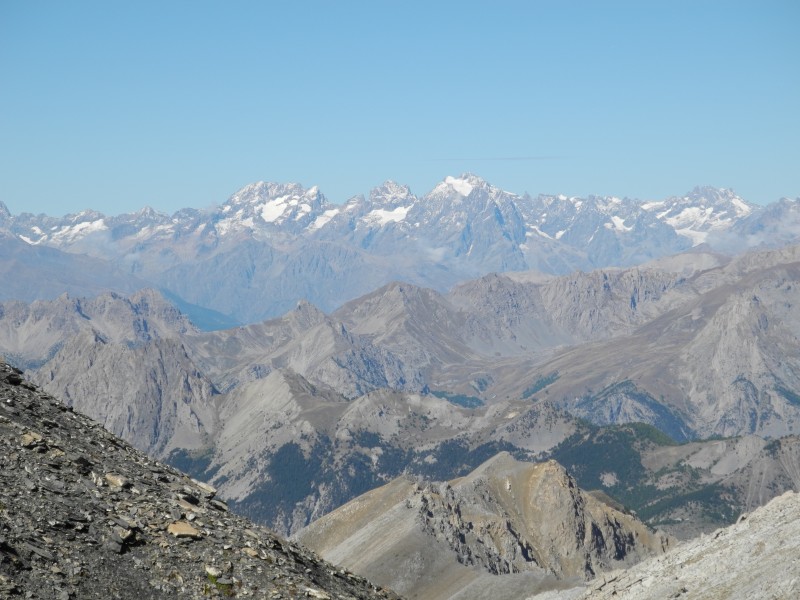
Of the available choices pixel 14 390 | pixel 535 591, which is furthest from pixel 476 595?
pixel 14 390

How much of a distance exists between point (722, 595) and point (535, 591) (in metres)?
94.2

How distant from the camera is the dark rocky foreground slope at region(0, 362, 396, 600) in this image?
164ft

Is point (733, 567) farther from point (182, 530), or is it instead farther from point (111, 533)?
point (111, 533)

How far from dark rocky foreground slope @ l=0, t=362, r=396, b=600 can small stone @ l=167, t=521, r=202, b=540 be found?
5 centimetres

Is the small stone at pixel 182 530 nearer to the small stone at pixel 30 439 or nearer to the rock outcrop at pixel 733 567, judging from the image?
the small stone at pixel 30 439

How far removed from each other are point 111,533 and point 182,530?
398cm

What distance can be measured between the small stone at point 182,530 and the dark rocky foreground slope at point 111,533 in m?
0.05

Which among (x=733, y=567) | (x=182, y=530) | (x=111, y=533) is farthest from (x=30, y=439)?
(x=733, y=567)

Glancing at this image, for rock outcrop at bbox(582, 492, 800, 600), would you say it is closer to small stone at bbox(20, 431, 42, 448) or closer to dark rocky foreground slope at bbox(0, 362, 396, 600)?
dark rocky foreground slope at bbox(0, 362, 396, 600)

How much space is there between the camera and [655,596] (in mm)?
→ 75812

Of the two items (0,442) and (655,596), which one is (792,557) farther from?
(0,442)

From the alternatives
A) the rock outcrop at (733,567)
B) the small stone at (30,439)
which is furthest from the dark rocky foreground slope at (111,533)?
the rock outcrop at (733,567)

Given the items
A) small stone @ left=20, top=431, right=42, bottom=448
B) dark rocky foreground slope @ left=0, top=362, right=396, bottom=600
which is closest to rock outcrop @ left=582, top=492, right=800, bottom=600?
dark rocky foreground slope @ left=0, top=362, right=396, bottom=600

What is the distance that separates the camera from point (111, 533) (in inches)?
2116
